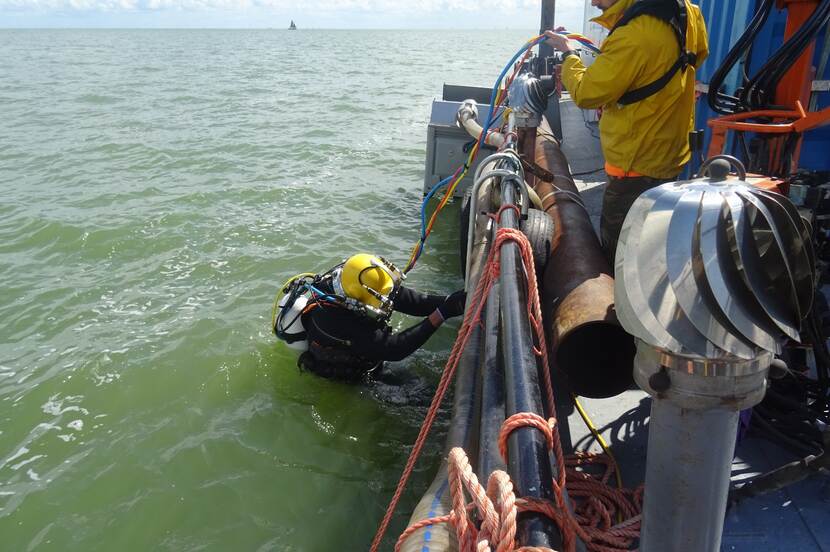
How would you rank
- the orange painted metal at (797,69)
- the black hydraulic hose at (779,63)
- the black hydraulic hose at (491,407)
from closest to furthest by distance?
the black hydraulic hose at (491,407)
the black hydraulic hose at (779,63)
the orange painted metal at (797,69)

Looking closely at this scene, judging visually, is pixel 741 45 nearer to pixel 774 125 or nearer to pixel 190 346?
pixel 774 125

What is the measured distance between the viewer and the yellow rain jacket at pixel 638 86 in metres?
3.09

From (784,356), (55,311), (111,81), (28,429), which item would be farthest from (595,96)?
(111,81)

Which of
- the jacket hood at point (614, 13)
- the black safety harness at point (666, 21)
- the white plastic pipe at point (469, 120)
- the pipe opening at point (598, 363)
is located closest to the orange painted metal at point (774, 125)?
the black safety harness at point (666, 21)

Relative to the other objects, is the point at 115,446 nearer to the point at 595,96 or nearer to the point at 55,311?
the point at 55,311

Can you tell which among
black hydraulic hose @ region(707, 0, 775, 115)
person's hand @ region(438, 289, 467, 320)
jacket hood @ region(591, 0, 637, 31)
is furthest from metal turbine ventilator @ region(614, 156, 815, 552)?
person's hand @ region(438, 289, 467, 320)

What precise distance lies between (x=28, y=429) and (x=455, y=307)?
3340 millimetres

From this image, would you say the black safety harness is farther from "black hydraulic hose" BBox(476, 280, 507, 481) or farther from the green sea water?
the green sea water

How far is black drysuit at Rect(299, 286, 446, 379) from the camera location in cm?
415

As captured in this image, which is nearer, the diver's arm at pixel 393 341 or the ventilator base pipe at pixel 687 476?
the ventilator base pipe at pixel 687 476

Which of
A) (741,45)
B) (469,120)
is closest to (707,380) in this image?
(741,45)

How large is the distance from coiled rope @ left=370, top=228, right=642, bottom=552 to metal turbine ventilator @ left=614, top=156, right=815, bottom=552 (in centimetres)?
25

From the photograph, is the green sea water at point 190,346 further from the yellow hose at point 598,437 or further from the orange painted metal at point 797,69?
the orange painted metal at point 797,69

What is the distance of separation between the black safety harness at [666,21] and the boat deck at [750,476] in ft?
4.96
